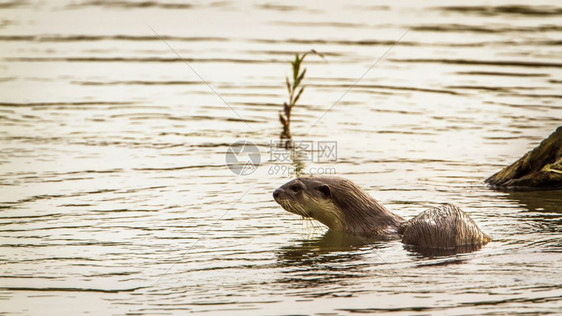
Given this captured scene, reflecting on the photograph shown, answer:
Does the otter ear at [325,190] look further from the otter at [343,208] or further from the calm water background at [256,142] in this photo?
the calm water background at [256,142]

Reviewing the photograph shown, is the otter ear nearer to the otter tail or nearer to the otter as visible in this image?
the otter

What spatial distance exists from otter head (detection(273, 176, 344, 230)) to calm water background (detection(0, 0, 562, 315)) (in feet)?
0.67

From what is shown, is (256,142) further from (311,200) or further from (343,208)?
(343,208)

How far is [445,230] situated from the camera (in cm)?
861

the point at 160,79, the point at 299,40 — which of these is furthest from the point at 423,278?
the point at 299,40

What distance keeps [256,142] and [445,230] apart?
486cm

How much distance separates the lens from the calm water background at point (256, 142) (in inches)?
301

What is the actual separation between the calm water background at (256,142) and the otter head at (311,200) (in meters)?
0.20

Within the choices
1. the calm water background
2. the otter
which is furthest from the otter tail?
the calm water background

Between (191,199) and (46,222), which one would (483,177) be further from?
(46,222)

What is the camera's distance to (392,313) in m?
7.00

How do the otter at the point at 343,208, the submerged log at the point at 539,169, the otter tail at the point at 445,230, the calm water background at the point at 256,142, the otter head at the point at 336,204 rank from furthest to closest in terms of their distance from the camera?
1. the submerged log at the point at 539,169
2. the otter head at the point at 336,204
3. the otter at the point at 343,208
4. the otter tail at the point at 445,230
5. the calm water background at the point at 256,142

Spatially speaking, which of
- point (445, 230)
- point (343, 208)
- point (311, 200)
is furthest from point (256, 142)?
point (445, 230)

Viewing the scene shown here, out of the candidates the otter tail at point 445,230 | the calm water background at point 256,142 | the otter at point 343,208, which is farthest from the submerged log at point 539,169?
the otter tail at point 445,230
